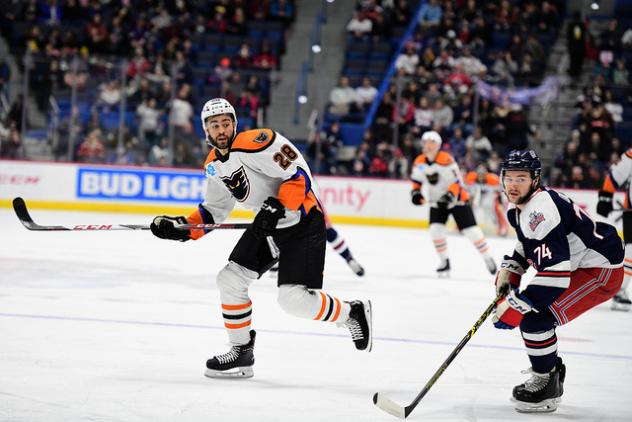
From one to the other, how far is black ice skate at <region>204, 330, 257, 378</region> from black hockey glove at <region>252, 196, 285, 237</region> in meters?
0.58

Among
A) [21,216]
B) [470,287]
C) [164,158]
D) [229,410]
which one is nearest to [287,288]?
[229,410]

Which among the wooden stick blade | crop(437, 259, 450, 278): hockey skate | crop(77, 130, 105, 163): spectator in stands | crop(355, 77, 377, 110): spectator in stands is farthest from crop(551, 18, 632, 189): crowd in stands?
the wooden stick blade

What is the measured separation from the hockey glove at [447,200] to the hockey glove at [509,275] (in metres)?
4.66

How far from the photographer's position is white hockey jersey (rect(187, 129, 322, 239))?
3996 mm

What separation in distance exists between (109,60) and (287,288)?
32.3 ft

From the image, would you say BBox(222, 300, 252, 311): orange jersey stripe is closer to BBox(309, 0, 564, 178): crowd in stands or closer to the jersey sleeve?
the jersey sleeve

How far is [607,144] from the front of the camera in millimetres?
12797

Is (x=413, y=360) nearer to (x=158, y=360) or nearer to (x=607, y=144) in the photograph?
(x=158, y=360)

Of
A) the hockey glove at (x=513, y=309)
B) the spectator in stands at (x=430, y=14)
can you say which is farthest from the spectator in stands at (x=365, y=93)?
the hockey glove at (x=513, y=309)

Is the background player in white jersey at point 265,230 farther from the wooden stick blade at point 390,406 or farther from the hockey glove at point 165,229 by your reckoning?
the wooden stick blade at point 390,406

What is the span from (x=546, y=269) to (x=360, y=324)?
1101 mm

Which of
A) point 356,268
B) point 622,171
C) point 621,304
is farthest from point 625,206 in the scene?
point 356,268

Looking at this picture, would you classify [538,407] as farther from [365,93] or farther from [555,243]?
[365,93]

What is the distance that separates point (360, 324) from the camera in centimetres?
427
